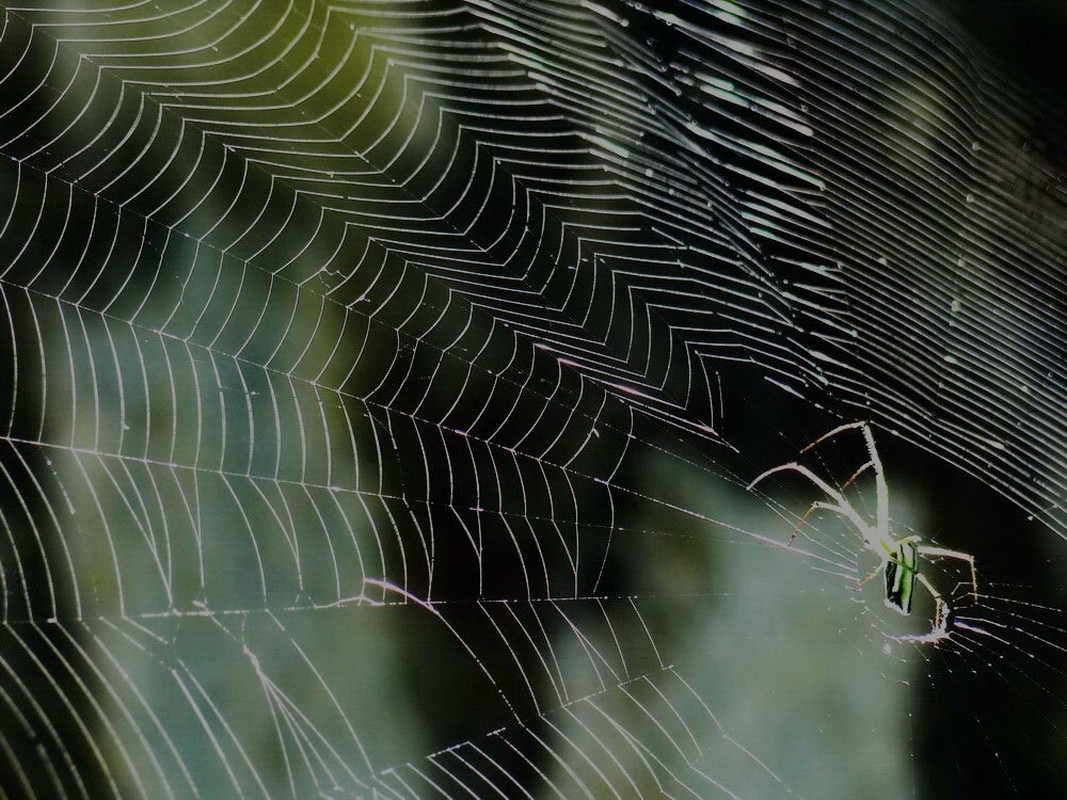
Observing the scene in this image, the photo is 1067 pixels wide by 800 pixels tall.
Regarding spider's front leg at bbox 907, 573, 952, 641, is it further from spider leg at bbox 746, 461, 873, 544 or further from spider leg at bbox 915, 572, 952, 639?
spider leg at bbox 746, 461, 873, 544

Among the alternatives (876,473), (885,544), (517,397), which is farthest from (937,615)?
(517,397)

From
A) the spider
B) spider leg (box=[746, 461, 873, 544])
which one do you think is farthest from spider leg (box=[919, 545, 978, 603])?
spider leg (box=[746, 461, 873, 544])

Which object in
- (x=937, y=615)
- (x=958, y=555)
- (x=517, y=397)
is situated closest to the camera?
(x=517, y=397)

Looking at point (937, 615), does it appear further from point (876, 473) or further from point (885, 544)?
point (876, 473)

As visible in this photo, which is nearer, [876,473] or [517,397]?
[517,397]

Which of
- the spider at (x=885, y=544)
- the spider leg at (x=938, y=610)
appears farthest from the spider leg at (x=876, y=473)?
the spider leg at (x=938, y=610)

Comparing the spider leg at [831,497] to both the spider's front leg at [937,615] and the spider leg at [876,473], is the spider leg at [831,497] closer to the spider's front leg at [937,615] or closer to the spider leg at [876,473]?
the spider leg at [876,473]
